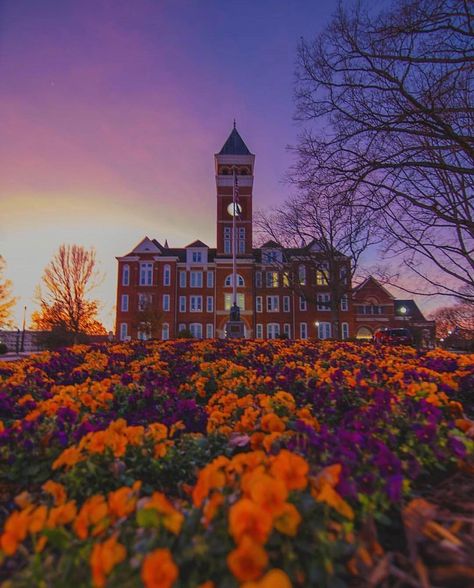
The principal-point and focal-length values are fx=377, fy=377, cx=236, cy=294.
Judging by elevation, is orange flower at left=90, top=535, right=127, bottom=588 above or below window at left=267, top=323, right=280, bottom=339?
below

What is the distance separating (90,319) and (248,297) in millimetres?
17117

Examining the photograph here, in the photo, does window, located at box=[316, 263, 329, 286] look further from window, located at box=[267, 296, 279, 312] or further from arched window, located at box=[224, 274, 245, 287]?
arched window, located at box=[224, 274, 245, 287]

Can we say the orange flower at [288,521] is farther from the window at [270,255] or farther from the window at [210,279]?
the window at [210,279]

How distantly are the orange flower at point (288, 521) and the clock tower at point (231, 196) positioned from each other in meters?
40.4

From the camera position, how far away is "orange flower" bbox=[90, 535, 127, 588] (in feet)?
3.31

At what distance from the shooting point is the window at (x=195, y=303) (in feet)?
133

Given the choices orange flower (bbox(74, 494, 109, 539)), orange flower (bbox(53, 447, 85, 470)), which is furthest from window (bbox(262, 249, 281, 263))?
orange flower (bbox(74, 494, 109, 539))

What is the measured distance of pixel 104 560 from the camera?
40.3 inches

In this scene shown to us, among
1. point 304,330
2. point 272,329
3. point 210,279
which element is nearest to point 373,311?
point 304,330

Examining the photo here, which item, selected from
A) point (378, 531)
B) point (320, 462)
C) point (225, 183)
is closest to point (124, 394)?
point (320, 462)

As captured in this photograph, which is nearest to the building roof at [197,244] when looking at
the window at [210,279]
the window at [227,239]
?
the window at [227,239]

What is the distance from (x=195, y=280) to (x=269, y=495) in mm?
40198

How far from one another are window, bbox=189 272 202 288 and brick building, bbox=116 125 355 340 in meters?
0.11

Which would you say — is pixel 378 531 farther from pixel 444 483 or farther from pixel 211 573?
pixel 211 573
